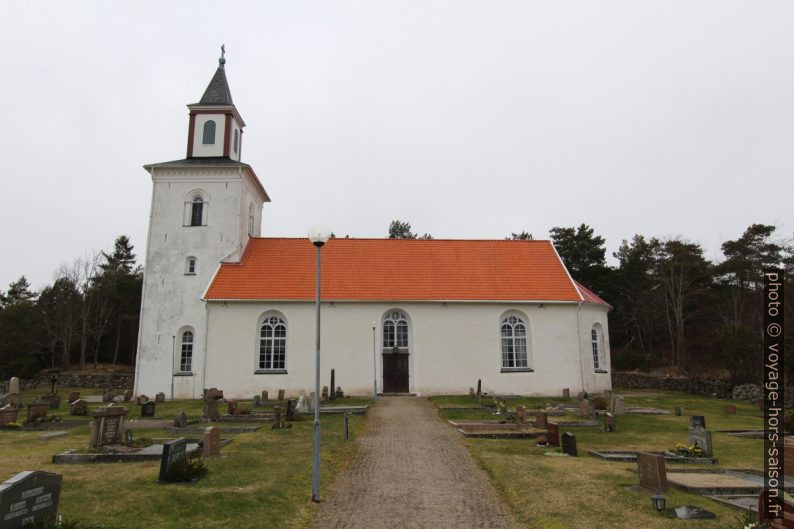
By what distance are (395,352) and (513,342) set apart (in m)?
6.24

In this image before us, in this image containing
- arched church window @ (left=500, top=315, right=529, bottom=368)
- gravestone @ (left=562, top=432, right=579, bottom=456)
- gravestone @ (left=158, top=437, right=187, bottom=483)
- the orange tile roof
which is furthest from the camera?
arched church window @ (left=500, top=315, right=529, bottom=368)

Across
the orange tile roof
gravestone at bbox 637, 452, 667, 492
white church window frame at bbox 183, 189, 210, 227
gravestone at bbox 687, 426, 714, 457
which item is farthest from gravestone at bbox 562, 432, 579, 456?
white church window frame at bbox 183, 189, 210, 227

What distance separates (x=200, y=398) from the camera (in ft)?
87.5

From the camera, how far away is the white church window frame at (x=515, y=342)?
91.4 feet

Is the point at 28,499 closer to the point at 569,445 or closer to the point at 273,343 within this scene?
the point at 569,445

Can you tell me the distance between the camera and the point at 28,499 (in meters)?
6.28

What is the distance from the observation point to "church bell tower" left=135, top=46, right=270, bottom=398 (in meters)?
27.2

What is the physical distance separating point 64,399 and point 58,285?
79.9 feet

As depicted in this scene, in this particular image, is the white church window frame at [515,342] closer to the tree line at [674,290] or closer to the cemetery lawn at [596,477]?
the cemetery lawn at [596,477]

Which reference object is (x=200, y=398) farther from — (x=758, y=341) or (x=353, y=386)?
(x=758, y=341)

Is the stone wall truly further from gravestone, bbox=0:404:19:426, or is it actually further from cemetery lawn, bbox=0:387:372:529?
cemetery lawn, bbox=0:387:372:529

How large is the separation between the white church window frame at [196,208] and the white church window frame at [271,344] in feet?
21.7

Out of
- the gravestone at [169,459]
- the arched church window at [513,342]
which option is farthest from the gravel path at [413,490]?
the arched church window at [513,342]

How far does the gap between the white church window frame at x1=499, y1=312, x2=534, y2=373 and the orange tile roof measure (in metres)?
1.25
